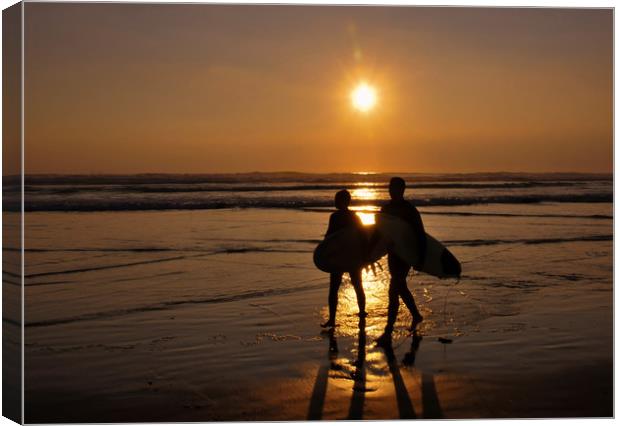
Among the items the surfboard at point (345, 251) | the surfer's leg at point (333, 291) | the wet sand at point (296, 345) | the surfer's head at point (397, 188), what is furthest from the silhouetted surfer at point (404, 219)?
the surfer's leg at point (333, 291)

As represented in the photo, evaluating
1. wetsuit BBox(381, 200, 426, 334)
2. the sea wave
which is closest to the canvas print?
wetsuit BBox(381, 200, 426, 334)

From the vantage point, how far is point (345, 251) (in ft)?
31.1

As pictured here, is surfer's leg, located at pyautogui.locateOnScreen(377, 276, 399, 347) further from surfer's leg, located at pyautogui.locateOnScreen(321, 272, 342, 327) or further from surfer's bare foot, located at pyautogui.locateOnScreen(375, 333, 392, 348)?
surfer's leg, located at pyautogui.locateOnScreen(321, 272, 342, 327)

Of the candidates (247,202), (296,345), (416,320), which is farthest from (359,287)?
(247,202)

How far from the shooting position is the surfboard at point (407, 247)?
8969mm

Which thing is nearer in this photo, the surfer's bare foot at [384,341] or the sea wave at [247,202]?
the surfer's bare foot at [384,341]

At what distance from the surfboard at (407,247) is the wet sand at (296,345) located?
73 cm

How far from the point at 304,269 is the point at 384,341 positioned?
569cm

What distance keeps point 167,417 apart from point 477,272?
8.32 metres

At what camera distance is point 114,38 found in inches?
317

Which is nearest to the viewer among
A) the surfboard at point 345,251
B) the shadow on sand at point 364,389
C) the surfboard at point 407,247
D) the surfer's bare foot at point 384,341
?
the shadow on sand at point 364,389

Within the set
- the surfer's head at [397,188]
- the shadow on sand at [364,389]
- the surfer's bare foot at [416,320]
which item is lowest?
the shadow on sand at [364,389]

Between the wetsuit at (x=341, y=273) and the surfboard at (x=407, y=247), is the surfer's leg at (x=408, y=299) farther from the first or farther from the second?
the wetsuit at (x=341, y=273)

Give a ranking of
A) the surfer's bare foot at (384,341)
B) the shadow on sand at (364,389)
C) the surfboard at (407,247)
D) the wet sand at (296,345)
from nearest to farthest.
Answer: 1. the shadow on sand at (364,389)
2. the wet sand at (296,345)
3. the surfer's bare foot at (384,341)
4. the surfboard at (407,247)
